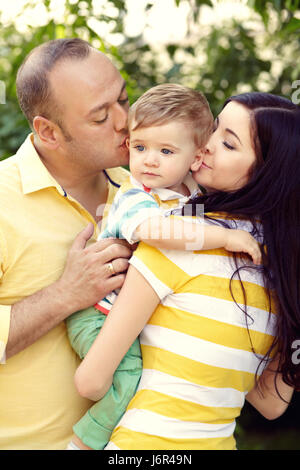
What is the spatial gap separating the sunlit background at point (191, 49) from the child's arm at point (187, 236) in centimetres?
152

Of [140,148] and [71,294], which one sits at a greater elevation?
[140,148]

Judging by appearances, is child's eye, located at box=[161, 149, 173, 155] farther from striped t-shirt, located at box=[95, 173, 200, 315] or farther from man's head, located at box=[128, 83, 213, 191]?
striped t-shirt, located at box=[95, 173, 200, 315]

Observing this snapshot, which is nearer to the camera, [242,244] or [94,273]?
[242,244]

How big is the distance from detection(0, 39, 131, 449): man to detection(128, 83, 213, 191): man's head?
30cm

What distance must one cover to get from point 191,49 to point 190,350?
120 inches

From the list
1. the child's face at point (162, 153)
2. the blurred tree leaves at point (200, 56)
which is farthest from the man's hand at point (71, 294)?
the blurred tree leaves at point (200, 56)

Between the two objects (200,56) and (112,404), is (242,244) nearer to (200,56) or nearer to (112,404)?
(112,404)

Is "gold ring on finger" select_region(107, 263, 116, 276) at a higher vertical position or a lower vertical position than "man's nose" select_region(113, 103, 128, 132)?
lower

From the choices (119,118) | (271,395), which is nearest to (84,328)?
(271,395)

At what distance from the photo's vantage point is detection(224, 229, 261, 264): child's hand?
5.57 ft

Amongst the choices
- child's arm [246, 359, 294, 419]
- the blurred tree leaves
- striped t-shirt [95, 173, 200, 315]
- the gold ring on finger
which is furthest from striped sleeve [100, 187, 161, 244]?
the blurred tree leaves

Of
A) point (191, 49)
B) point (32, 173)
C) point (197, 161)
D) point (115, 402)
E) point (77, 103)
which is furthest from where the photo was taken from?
point (191, 49)

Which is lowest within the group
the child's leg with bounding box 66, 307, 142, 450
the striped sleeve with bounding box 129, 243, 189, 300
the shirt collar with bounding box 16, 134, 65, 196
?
the child's leg with bounding box 66, 307, 142, 450

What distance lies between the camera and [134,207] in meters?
1.77
